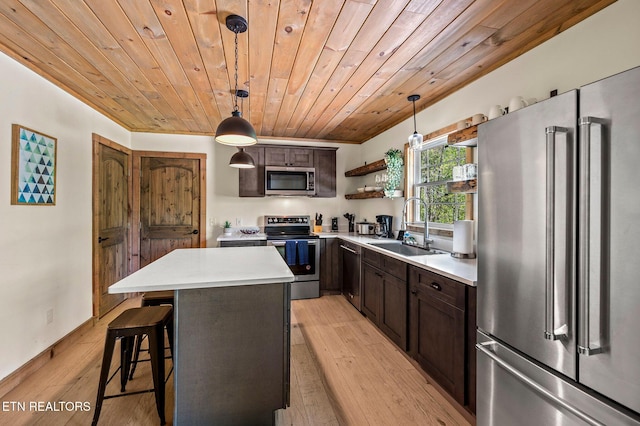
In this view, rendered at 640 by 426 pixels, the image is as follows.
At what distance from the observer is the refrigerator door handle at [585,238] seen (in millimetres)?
1003

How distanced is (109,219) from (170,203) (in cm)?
84

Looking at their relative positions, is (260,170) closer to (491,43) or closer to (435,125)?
(435,125)

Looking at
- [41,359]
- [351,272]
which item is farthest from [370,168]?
[41,359]

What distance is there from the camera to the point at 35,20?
1.73m

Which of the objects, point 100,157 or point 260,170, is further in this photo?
point 260,170

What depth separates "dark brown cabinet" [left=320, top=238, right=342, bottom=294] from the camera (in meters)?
4.17

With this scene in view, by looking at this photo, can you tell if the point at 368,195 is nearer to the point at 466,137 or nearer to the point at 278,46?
the point at 466,137

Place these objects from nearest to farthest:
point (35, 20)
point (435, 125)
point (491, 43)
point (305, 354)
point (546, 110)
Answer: point (546, 110) → point (35, 20) → point (491, 43) → point (305, 354) → point (435, 125)


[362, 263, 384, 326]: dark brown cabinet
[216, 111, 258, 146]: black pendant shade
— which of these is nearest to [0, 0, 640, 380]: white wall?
[362, 263, 384, 326]: dark brown cabinet

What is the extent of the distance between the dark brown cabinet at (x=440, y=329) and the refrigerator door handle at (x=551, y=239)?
633 millimetres

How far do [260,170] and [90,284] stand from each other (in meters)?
2.48

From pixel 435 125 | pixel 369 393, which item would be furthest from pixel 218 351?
pixel 435 125

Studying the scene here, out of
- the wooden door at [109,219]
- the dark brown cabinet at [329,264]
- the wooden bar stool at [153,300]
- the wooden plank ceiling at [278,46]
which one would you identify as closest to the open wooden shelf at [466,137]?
the wooden plank ceiling at [278,46]

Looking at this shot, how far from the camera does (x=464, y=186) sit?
7.27 feet
